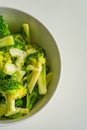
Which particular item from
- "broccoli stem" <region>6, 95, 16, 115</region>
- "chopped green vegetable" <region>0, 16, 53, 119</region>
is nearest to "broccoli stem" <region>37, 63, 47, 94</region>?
"chopped green vegetable" <region>0, 16, 53, 119</region>

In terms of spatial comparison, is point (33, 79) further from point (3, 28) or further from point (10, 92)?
point (3, 28)

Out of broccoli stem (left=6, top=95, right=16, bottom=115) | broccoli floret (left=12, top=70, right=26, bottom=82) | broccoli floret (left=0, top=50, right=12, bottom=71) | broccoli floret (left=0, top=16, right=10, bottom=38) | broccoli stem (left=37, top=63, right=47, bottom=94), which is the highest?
broccoli floret (left=0, top=16, right=10, bottom=38)

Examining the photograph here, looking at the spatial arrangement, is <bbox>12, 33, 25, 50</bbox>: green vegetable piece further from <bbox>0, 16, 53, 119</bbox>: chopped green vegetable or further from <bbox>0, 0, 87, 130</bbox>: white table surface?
<bbox>0, 0, 87, 130</bbox>: white table surface

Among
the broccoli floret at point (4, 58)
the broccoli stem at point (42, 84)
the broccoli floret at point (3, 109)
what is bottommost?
the broccoli floret at point (3, 109)

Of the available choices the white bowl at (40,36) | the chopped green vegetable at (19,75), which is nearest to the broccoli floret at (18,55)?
the chopped green vegetable at (19,75)

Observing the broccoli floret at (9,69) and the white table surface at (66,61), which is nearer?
the broccoli floret at (9,69)

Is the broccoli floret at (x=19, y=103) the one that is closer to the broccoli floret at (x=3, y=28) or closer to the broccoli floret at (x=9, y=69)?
the broccoli floret at (x=9, y=69)
